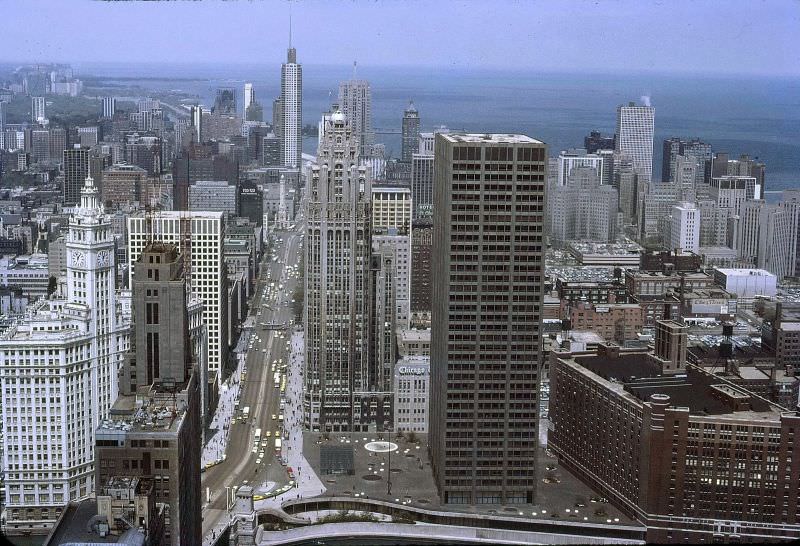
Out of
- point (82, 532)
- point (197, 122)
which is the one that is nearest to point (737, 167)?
point (197, 122)

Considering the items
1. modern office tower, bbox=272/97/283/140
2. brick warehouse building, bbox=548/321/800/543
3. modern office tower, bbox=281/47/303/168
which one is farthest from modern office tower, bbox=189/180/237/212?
brick warehouse building, bbox=548/321/800/543

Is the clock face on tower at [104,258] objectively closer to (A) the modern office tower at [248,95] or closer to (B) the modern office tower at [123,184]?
(B) the modern office tower at [123,184]

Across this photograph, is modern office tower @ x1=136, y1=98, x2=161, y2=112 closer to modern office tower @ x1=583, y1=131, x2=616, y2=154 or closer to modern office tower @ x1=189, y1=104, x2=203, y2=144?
modern office tower @ x1=189, y1=104, x2=203, y2=144

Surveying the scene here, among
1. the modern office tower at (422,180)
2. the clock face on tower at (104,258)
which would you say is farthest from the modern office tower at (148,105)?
the clock face on tower at (104,258)

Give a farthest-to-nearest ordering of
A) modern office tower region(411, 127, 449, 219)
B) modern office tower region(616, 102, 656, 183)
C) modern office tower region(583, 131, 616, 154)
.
Answer: 1. modern office tower region(583, 131, 616, 154)
2. modern office tower region(616, 102, 656, 183)
3. modern office tower region(411, 127, 449, 219)

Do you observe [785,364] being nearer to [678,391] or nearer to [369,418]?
[678,391]

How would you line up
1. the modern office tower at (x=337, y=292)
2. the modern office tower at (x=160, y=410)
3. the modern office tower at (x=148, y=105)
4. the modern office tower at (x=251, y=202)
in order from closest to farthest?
1. the modern office tower at (x=160, y=410)
2. the modern office tower at (x=337, y=292)
3. the modern office tower at (x=148, y=105)
4. the modern office tower at (x=251, y=202)
